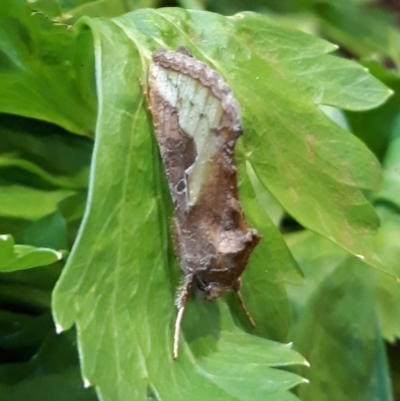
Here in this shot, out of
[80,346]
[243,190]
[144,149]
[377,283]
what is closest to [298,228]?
[377,283]

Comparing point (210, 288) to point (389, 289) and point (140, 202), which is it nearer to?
point (140, 202)

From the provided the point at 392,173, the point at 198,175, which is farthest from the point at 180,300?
the point at 392,173

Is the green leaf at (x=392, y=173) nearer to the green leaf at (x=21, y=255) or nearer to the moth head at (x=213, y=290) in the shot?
the moth head at (x=213, y=290)

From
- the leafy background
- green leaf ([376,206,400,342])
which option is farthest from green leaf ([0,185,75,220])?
green leaf ([376,206,400,342])

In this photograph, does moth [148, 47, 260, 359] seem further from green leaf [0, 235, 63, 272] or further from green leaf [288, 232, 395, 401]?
green leaf [288, 232, 395, 401]

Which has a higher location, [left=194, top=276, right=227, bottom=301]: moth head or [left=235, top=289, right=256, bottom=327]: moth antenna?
[left=194, top=276, right=227, bottom=301]: moth head

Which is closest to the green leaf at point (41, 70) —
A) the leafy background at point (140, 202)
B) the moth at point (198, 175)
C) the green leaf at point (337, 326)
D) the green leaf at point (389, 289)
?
the leafy background at point (140, 202)

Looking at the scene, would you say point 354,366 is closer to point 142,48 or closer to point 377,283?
point 377,283
